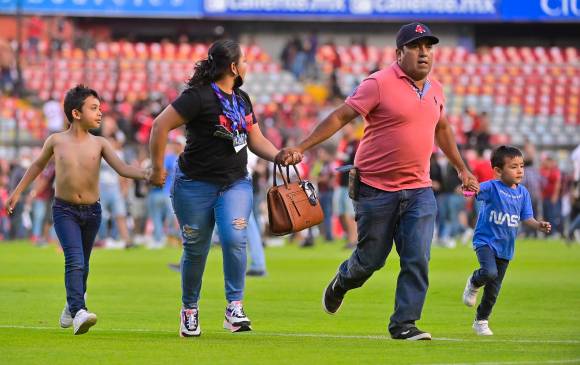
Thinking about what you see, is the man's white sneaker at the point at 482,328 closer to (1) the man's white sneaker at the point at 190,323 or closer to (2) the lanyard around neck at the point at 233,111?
(1) the man's white sneaker at the point at 190,323

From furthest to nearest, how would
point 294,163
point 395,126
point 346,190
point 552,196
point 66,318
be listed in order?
1. point 552,196
2. point 346,190
3. point 66,318
4. point 395,126
5. point 294,163

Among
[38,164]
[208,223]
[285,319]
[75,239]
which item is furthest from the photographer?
[285,319]

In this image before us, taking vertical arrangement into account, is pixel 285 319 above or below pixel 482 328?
below

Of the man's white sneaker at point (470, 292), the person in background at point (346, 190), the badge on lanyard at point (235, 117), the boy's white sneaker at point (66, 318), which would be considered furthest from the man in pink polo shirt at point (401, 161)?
the person in background at point (346, 190)

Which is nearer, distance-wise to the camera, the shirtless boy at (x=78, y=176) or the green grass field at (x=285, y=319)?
the green grass field at (x=285, y=319)

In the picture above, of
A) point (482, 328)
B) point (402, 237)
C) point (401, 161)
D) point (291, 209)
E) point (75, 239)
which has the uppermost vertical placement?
point (401, 161)

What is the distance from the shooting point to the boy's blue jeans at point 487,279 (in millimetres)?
10156

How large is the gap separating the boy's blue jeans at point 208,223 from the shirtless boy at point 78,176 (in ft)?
1.67

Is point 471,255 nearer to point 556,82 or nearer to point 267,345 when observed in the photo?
point 267,345

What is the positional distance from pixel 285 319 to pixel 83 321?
2429 mm

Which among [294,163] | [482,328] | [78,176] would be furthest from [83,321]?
[482,328]

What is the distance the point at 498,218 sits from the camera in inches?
408

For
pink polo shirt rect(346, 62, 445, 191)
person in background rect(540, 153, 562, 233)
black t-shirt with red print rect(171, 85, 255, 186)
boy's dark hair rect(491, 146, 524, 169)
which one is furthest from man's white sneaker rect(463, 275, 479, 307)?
person in background rect(540, 153, 562, 233)

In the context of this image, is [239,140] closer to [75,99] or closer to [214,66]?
[214,66]
